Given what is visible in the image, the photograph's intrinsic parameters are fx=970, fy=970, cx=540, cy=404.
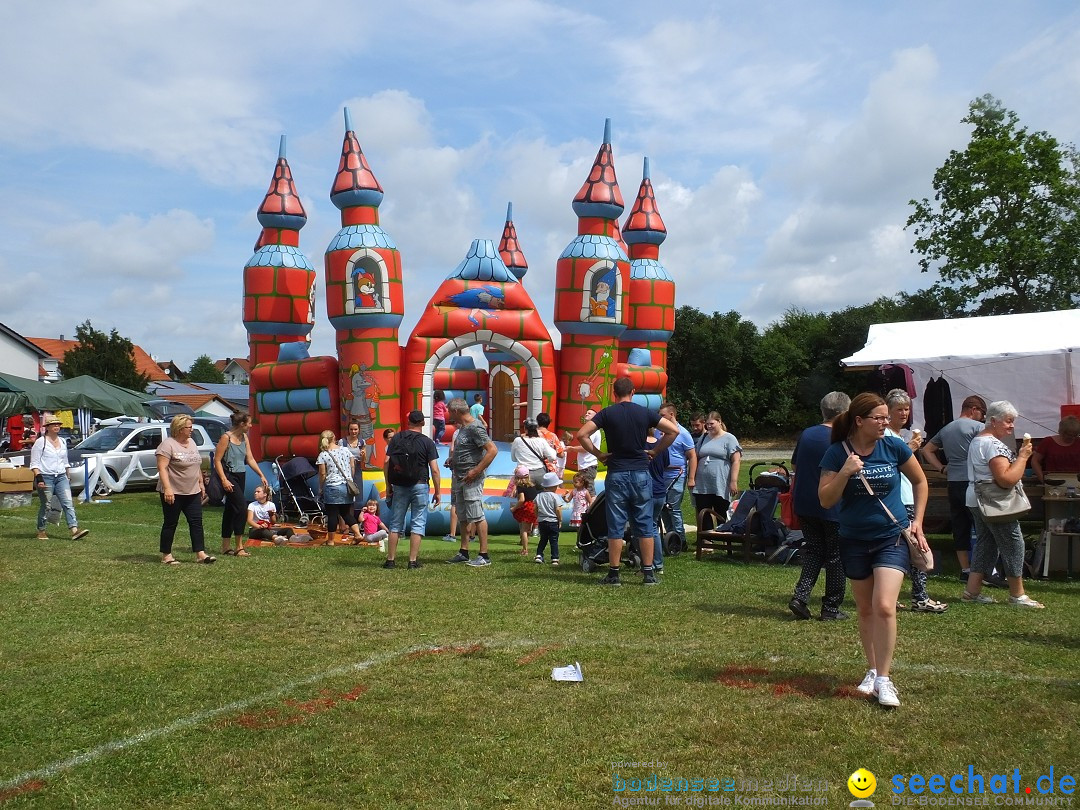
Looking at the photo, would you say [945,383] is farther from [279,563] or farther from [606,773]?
[606,773]

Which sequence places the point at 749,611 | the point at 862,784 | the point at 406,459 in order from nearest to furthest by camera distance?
the point at 862,784 → the point at 749,611 → the point at 406,459

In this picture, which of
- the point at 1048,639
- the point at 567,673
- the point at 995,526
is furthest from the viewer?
the point at 995,526

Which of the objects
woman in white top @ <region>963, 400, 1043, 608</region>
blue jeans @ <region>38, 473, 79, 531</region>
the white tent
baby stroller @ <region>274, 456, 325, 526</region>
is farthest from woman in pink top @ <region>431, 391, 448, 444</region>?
woman in white top @ <region>963, 400, 1043, 608</region>

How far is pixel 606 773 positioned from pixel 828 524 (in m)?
3.46

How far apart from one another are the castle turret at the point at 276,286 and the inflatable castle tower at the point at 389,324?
0.07ft

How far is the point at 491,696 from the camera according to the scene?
16.1ft

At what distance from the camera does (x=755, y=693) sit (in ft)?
15.9

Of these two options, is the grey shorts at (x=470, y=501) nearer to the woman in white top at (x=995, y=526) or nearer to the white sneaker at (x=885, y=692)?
the woman in white top at (x=995, y=526)

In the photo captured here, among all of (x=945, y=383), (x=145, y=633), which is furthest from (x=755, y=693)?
(x=945, y=383)

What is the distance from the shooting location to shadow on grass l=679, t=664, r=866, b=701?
4.84 meters

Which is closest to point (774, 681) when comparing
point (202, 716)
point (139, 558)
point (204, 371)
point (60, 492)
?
point (202, 716)

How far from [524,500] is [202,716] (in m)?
5.90

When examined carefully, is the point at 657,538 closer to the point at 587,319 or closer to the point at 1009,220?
the point at 587,319

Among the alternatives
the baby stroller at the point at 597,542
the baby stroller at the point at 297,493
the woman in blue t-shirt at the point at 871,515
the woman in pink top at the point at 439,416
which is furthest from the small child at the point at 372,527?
the woman in blue t-shirt at the point at 871,515
